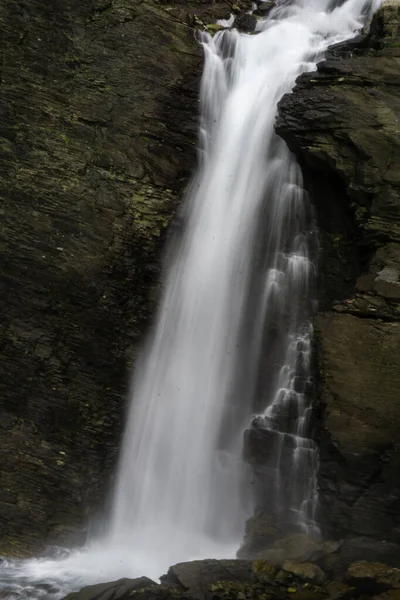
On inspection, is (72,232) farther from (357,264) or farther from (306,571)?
(306,571)

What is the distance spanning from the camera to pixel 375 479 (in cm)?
Answer: 873

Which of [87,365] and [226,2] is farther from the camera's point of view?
[226,2]

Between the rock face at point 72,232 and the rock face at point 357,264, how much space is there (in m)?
2.86

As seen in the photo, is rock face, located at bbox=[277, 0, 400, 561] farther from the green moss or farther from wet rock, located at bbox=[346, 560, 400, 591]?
the green moss

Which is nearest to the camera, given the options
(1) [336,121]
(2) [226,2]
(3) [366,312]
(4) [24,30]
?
(3) [366,312]

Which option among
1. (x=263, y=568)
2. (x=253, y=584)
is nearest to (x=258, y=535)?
(x=263, y=568)

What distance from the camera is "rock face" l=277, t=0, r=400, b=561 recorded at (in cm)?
873

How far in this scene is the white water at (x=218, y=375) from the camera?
32.0 feet

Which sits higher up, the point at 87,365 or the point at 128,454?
the point at 87,365

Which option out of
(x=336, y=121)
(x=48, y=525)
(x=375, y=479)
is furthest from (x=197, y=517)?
(x=336, y=121)

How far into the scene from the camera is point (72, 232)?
11.0 m

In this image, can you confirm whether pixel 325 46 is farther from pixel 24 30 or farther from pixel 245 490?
pixel 245 490

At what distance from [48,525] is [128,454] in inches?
69.4

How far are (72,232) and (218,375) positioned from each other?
369 cm
